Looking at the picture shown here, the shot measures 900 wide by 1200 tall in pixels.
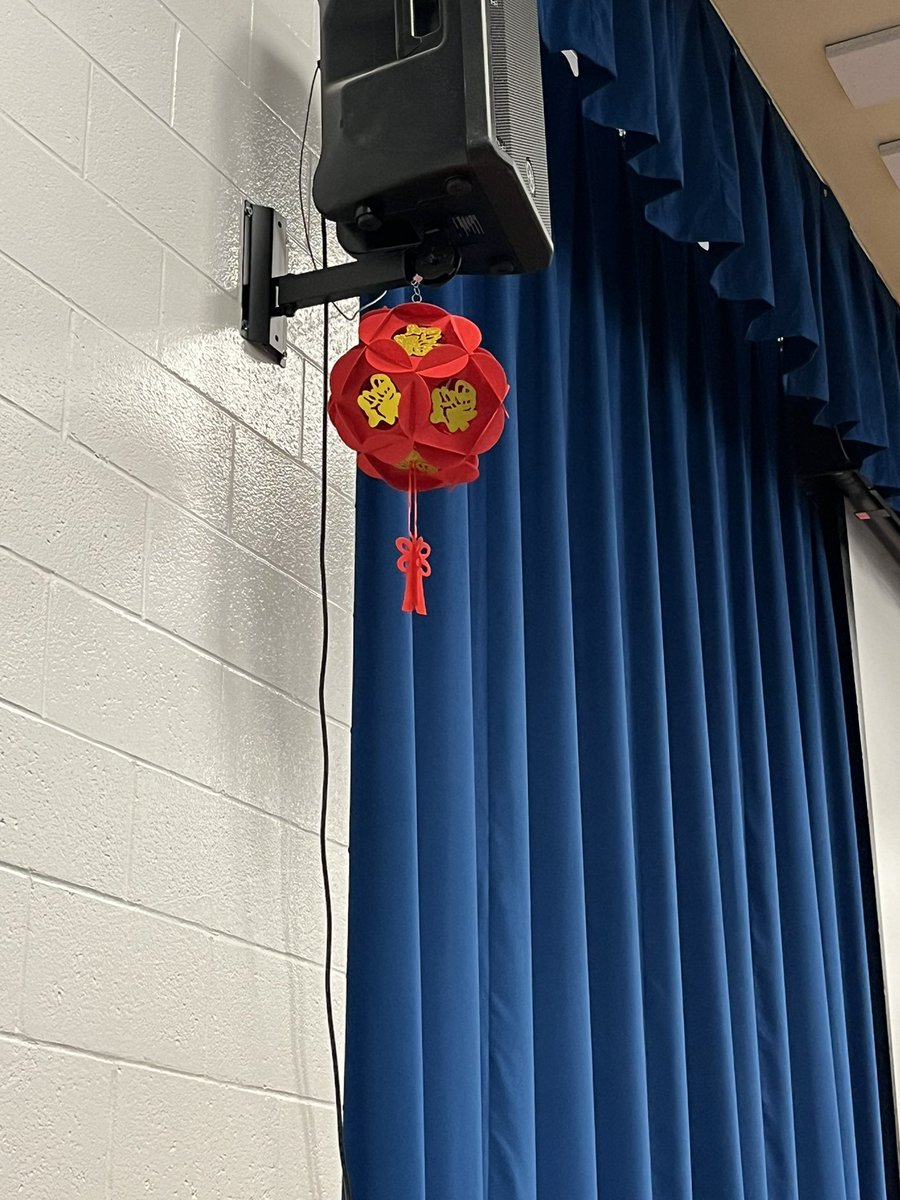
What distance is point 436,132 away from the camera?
154 centimetres

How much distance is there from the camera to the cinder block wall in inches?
50.4

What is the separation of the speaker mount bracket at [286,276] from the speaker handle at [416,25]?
19 cm

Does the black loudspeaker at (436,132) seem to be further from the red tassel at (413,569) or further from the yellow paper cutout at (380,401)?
the red tassel at (413,569)

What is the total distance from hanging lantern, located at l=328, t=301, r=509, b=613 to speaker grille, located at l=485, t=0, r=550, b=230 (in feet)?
0.58

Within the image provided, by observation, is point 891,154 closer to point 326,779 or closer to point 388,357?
point 388,357

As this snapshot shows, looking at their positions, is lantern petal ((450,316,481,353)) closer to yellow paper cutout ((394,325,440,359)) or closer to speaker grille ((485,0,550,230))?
yellow paper cutout ((394,325,440,359))

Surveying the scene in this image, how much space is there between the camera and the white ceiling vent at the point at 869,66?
2.82 meters

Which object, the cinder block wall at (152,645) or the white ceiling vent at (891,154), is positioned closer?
the cinder block wall at (152,645)

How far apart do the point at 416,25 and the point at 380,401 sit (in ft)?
1.32

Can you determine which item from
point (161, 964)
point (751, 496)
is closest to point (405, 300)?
point (161, 964)

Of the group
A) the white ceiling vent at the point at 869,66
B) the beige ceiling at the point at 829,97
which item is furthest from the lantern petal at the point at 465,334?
the white ceiling vent at the point at 869,66

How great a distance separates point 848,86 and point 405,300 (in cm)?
138

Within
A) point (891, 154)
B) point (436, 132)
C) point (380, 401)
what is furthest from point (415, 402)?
point (891, 154)

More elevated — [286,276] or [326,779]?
[286,276]
